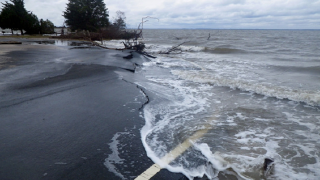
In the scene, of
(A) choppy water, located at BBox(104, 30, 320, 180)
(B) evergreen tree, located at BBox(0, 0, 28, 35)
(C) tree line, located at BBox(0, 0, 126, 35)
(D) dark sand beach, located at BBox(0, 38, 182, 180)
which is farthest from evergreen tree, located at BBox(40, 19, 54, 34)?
(A) choppy water, located at BBox(104, 30, 320, 180)

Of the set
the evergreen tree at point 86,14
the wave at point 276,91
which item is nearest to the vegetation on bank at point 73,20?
the evergreen tree at point 86,14

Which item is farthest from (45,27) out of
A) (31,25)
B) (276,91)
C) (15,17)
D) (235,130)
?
(235,130)

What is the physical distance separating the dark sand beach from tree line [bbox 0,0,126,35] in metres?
33.5

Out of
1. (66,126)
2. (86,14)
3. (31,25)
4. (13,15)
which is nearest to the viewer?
(66,126)

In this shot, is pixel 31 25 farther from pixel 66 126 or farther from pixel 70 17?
pixel 66 126

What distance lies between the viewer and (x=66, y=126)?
375 cm

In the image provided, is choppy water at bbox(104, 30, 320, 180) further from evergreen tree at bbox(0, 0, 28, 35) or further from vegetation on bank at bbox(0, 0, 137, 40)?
evergreen tree at bbox(0, 0, 28, 35)

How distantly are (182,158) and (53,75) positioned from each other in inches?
244

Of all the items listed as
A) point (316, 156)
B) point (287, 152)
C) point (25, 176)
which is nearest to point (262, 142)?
point (287, 152)

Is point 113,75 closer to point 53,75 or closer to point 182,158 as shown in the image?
point 53,75

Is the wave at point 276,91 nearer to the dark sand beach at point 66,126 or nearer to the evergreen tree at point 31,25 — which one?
the dark sand beach at point 66,126

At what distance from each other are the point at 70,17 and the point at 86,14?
307cm

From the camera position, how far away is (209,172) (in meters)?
2.83

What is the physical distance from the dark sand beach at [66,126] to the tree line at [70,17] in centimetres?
3350
